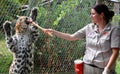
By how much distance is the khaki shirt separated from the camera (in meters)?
3.66

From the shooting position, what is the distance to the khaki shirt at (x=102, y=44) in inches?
144

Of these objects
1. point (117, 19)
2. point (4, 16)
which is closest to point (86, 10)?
point (117, 19)

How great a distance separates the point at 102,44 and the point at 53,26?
3034 mm

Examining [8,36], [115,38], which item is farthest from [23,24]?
[115,38]

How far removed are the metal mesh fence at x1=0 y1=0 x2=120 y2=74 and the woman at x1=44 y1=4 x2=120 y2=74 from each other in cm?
265

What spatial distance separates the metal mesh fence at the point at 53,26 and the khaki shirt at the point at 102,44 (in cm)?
266

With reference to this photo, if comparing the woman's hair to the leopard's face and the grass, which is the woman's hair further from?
the grass

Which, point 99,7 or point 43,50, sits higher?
point 99,7

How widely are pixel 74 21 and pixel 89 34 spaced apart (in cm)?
316

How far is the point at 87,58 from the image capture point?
151 inches

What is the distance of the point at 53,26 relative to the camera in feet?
21.7

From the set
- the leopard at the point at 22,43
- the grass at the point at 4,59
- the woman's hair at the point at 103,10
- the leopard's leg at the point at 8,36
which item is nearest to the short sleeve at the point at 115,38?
the woman's hair at the point at 103,10

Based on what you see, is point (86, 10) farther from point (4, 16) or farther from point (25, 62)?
point (25, 62)

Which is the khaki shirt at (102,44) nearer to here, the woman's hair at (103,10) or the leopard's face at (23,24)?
the woman's hair at (103,10)
